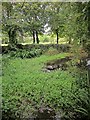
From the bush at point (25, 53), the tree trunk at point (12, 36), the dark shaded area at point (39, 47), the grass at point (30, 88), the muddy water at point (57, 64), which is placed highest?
the tree trunk at point (12, 36)

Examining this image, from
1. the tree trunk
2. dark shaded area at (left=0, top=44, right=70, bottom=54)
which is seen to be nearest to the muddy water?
dark shaded area at (left=0, top=44, right=70, bottom=54)

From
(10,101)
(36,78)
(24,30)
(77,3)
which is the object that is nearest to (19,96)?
(10,101)

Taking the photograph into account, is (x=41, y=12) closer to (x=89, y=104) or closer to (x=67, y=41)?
(x=67, y=41)

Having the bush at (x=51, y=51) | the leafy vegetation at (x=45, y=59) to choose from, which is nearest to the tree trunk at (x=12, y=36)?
the leafy vegetation at (x=45, y=59)

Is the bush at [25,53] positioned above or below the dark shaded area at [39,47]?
below

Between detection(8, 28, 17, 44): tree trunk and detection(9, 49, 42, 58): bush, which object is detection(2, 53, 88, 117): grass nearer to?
detection(9, 49, 42, 58): bush

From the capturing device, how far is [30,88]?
187cm

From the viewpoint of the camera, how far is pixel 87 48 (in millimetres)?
1917

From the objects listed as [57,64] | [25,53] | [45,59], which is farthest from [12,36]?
[57,64]

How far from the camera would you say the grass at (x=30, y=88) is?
1846mm

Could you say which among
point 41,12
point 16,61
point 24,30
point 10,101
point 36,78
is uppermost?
point 41,12

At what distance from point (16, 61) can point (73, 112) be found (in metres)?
0.78

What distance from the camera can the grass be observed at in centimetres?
185

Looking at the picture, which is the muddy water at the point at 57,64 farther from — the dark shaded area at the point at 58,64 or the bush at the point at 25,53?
the bush at the point at 25,53
